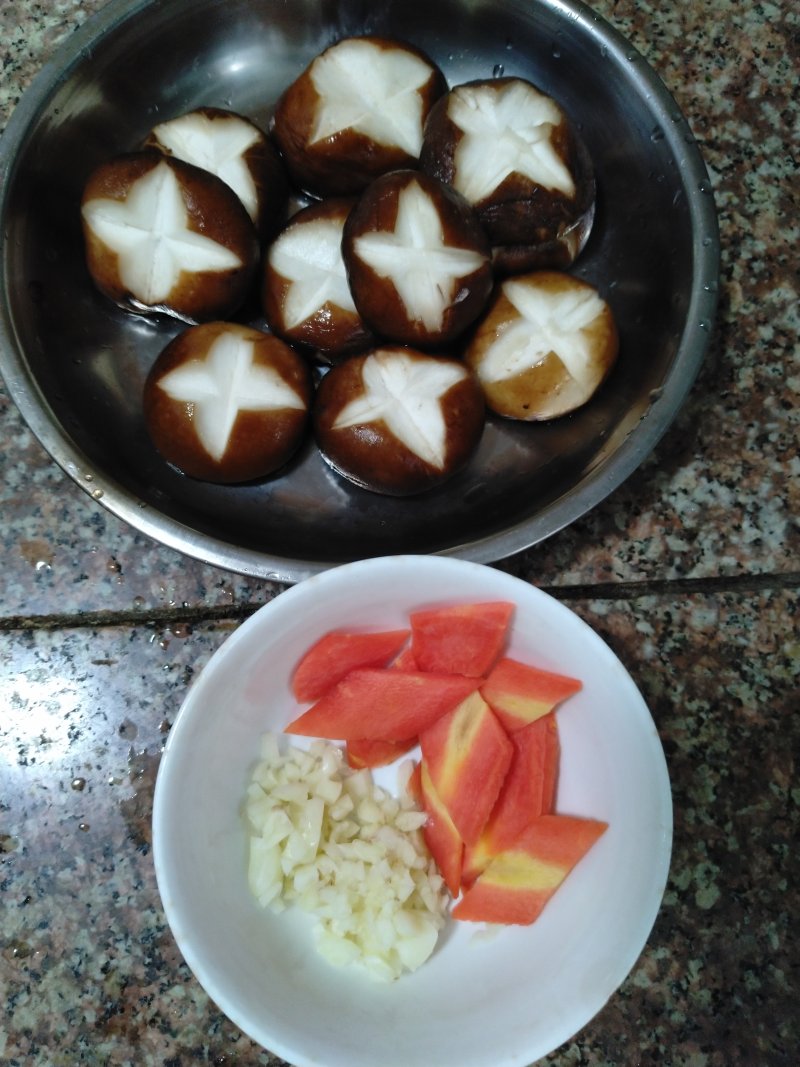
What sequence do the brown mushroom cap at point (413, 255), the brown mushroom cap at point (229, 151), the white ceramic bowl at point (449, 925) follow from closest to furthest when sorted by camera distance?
the white ceramic bowl at point (449, 925) → the brown mushroom cap at point (413, 255) → the brown mushroom cap at point (229, 151)

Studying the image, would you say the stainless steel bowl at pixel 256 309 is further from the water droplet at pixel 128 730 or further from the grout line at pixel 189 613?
the water droplet at pixel 128 730

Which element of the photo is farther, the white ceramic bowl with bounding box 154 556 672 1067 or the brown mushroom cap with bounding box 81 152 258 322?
the brown mushroom cap with bounding box 81 152 258 322

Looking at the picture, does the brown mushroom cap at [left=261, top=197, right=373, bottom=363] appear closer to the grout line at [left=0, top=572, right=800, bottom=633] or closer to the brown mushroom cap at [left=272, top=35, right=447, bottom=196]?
the brown mushroom cap at [left=272, top=35, right=447, bottom=196]

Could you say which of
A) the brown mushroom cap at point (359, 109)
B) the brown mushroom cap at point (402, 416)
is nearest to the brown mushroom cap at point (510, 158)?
the brown mushroom cap at point (359, 109)

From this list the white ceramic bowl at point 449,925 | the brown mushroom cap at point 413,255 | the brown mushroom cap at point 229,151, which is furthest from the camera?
the brown mushroom cap at point 229,151

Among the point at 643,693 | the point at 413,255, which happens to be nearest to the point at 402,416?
the point at 413,255

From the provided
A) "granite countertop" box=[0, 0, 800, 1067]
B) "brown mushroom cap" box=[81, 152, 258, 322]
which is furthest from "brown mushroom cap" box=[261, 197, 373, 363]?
"granite countertop" box=[0, 0, 800, 1067]
